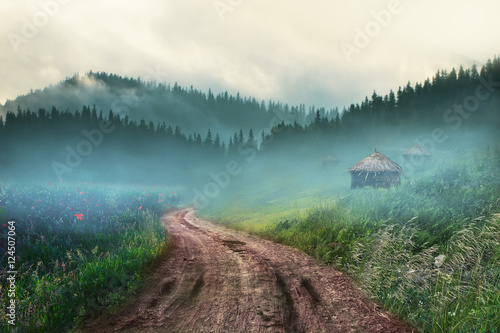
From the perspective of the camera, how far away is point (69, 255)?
653 centimetres

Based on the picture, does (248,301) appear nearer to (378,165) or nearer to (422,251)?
(422,251)

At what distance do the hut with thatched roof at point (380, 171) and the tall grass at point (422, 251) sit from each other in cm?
1890

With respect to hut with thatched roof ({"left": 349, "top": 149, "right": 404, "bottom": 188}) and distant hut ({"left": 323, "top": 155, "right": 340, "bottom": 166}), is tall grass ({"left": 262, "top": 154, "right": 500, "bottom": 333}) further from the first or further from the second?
distant hut ({"left": 323, "top": 155, "right": 340, "bottom": 166})

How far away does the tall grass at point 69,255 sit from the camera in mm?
4965

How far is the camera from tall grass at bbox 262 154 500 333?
188 inches

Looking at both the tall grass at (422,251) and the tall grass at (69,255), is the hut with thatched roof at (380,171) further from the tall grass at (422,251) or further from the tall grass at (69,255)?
the tall grass at (69,255)

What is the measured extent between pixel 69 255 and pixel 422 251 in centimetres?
900

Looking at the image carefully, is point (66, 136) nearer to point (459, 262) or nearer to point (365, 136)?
point (365, 136)

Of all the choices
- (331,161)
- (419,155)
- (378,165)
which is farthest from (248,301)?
(331,161)

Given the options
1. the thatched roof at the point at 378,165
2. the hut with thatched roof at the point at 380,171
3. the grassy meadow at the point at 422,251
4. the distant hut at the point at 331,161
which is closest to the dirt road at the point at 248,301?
the grassy meadow at the point at 422,251

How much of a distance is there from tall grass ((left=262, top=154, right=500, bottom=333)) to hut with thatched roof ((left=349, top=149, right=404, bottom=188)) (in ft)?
62.0

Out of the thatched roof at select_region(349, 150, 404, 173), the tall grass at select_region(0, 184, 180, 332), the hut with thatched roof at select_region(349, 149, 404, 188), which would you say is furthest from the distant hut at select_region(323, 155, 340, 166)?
the tall grass at select_region(0, 184, 180, 332)

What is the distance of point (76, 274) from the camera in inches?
247

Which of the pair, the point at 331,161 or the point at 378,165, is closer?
the point at 378,165
